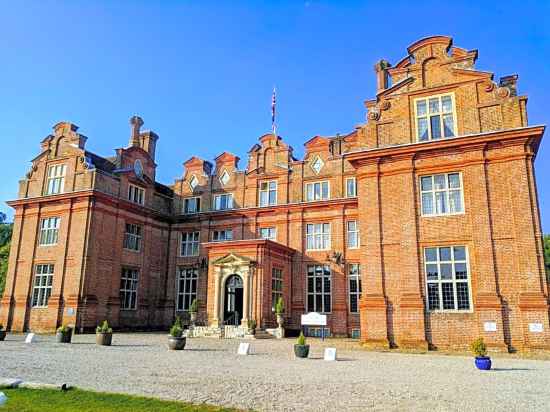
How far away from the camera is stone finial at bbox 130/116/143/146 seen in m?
35.3

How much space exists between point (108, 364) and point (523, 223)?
1644 cm

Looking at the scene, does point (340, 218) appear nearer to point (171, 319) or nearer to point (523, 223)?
point (523, 223)

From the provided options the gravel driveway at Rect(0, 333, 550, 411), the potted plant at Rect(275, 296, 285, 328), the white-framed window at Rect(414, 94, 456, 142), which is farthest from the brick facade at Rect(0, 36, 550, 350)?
the gravel driveway at Rect(0, 333, 550, 411)

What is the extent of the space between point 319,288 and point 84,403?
907 inches

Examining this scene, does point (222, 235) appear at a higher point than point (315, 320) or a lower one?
higher

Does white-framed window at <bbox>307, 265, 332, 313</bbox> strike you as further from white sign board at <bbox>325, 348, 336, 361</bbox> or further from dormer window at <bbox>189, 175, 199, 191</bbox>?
white sign board at <bbox>325, 348, 336, 361</bbox>

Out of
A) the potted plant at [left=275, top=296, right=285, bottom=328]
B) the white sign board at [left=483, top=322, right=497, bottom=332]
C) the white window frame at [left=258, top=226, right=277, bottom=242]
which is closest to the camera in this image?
the white sign board at [left=483, top=322, right=497, bottom=332]

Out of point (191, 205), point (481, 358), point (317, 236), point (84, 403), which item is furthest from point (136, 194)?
point (84, 403)

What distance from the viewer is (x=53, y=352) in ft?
52.2

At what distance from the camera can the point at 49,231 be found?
30016 millimetres

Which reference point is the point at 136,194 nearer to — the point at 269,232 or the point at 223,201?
the point at 223,201

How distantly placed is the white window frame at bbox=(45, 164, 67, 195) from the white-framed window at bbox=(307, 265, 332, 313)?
1830cm

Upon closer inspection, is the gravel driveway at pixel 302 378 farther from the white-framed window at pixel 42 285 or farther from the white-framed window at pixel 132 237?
the white-framed window at pixel 132 237

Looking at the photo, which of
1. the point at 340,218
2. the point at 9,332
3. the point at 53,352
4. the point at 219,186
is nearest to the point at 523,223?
the point at 340,218
